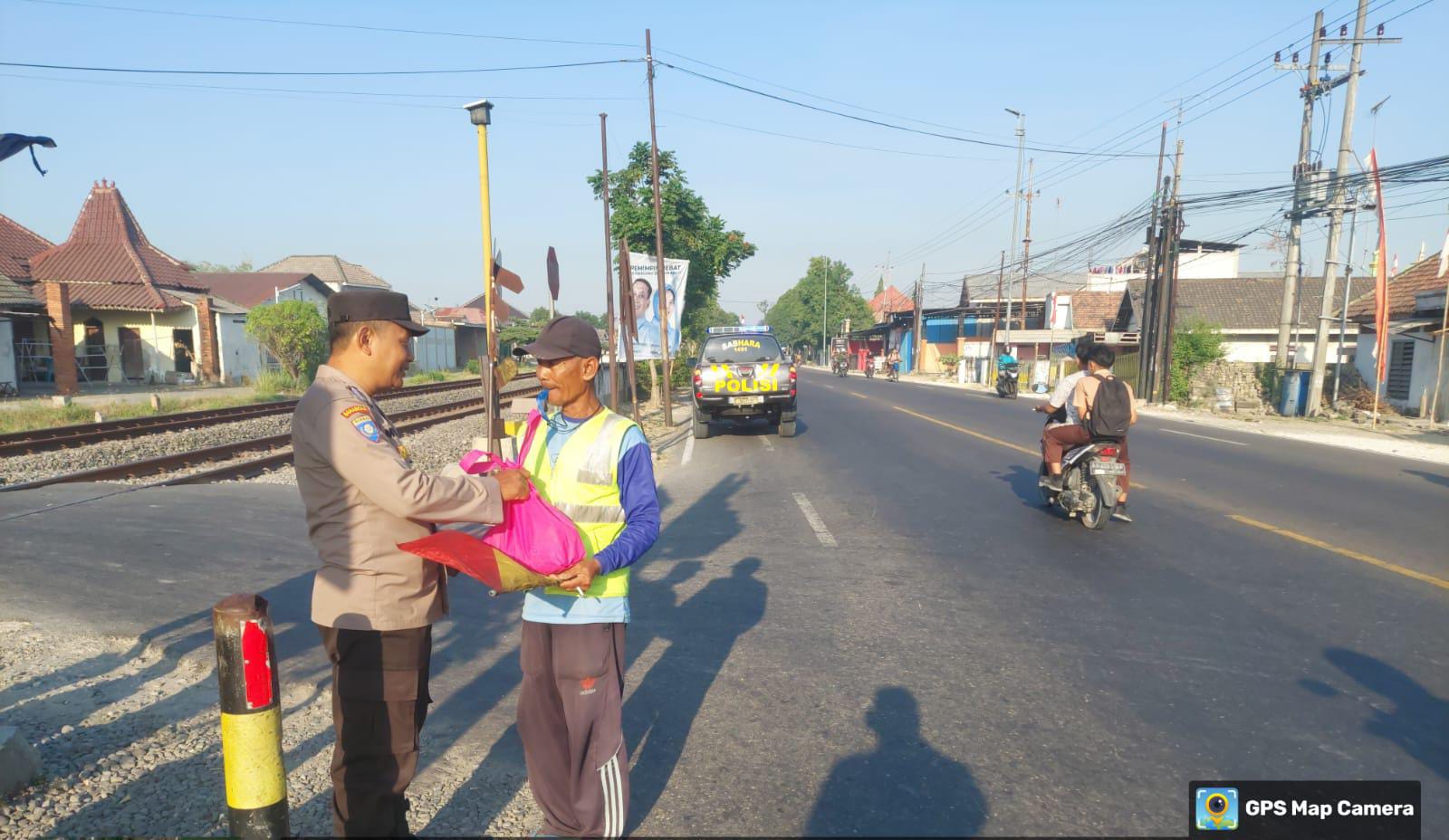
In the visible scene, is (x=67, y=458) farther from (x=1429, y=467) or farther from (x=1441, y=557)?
(x=1429, y=467)

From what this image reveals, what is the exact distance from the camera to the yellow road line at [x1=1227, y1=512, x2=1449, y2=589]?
242 inches

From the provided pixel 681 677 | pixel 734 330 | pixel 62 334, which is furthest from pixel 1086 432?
pixel 62 334

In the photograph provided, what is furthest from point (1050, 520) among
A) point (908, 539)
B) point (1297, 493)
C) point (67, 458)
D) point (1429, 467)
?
point (67, 458)

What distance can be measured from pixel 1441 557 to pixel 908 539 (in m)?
4.29

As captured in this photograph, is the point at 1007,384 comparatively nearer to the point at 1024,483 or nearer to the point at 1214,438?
the point at 1214,438

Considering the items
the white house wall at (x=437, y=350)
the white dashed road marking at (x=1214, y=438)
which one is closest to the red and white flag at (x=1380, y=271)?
the white dashed road marking at (x=1214, y=438)

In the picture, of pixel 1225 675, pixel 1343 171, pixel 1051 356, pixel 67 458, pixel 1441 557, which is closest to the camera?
pixel 1225 675

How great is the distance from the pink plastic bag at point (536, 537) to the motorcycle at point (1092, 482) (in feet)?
21.6

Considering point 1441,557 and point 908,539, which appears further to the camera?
point 908,539

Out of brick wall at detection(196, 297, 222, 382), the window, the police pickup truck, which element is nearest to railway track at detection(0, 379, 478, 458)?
the police pickup truck

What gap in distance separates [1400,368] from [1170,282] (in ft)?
22.6

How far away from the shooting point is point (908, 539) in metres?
7.48

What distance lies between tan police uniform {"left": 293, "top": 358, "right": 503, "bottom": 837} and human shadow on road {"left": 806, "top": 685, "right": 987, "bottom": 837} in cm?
150

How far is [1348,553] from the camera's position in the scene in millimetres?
6906
